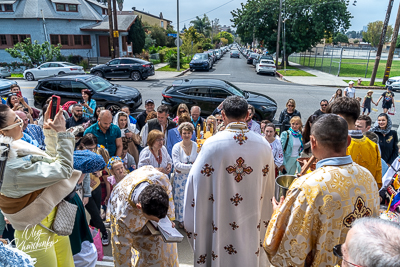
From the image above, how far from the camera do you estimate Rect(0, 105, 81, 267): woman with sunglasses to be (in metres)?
2.18

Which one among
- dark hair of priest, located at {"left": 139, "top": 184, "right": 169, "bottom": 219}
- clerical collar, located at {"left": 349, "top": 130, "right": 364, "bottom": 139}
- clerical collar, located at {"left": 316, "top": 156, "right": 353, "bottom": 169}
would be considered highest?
clerical collar, located at {"left": 316, "top": 156, "right": 353, "bottom": 169}

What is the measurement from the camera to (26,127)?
4.71 meters

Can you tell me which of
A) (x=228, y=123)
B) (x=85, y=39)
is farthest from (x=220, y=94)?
(x=85, y=39)

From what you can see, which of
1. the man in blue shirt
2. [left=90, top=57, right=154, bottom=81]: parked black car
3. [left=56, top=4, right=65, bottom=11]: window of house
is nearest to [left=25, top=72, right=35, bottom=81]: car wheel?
[left=90, top=57, right=154, bottom=81]: parked black car

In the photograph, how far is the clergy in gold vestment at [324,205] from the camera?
1890 millimetres

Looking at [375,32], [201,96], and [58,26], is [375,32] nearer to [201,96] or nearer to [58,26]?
[58,26]

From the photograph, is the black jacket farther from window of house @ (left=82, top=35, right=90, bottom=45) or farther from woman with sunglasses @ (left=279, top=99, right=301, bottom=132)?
window of house @ (left=82, top=35, right=90, bottom=45)

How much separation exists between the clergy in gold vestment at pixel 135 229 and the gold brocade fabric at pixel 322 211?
1048 mm

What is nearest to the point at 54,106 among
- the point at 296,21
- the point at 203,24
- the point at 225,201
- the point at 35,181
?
the point at 35,181

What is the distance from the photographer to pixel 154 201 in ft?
7.60

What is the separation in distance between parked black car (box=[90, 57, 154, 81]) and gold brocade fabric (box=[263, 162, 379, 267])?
65.5ft

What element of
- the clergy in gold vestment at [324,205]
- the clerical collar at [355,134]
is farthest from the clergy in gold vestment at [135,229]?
the clerical collar at [355,134]

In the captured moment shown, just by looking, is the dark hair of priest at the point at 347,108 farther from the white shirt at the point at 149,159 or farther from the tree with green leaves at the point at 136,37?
the tree with green leaves at the point at 136,37

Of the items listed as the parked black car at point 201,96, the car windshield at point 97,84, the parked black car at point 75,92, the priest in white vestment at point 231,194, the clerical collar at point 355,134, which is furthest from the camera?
the car windshield at point 97,84
